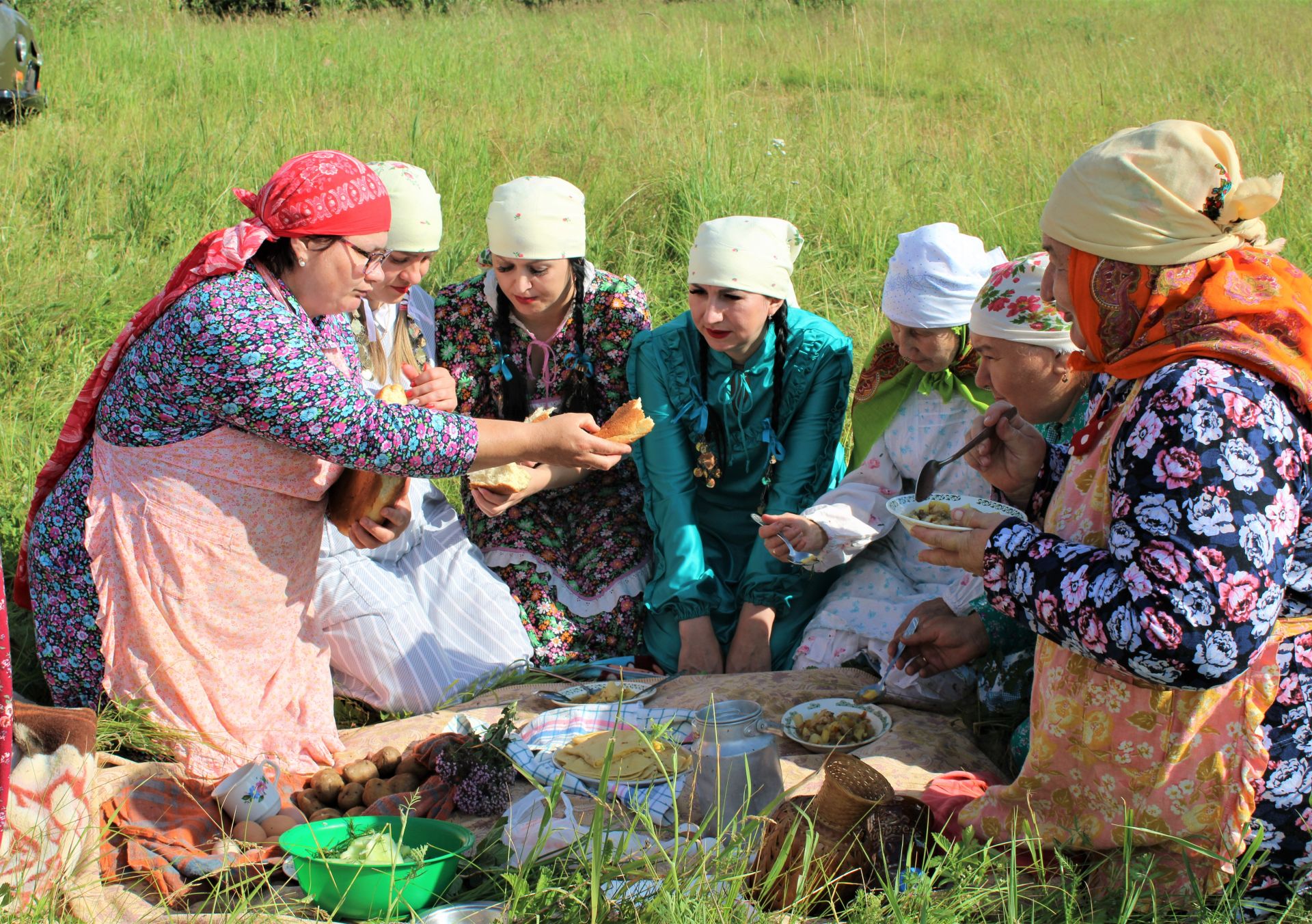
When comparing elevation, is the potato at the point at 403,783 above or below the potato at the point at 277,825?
below

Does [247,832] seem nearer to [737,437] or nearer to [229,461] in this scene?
[229,461]

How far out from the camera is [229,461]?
124 inches

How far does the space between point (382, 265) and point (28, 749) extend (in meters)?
2.22

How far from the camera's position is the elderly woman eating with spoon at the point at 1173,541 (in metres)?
1.86

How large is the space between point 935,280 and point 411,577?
2.23m

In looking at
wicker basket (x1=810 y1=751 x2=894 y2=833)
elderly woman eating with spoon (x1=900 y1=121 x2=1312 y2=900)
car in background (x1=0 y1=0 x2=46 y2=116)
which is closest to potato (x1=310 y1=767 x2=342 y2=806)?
wicker basket (x1=810 y1=751 x2=894 y2=833)

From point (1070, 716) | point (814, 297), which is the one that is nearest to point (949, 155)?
point (814, 297)

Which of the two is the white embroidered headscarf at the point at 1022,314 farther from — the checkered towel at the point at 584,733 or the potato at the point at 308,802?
the potato at the point at 308,802

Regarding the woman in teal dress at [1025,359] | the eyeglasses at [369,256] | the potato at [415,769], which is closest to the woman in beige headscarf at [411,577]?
the eyeglasses at [369,256]

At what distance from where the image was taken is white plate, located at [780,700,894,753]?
10.4ft

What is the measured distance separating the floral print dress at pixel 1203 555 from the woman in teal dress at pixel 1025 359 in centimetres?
101

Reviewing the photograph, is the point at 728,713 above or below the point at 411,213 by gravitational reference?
below

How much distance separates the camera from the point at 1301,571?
80.3 inches

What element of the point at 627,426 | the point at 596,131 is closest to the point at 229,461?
the point at 627,426
